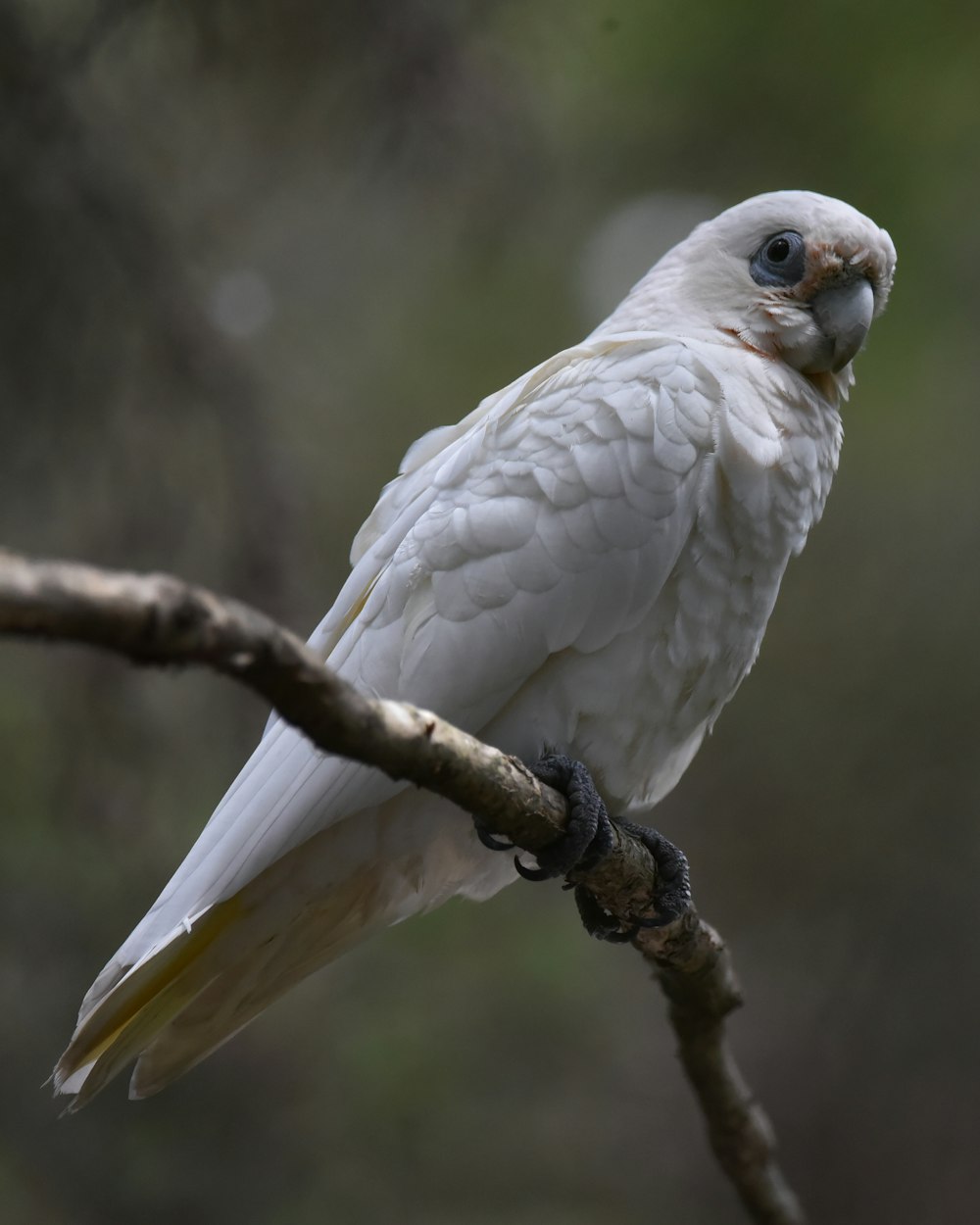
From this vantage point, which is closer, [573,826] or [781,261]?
[573,826]

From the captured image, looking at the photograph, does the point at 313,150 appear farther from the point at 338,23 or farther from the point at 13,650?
the point at 13,650

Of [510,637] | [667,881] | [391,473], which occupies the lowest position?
[391,473]

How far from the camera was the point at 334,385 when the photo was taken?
5988 millimetres

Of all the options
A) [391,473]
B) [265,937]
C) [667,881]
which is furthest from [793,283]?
[391,473]

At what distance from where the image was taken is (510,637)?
2029mm

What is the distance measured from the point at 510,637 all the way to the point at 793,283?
3.26 feet

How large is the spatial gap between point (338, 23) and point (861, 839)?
3.14 m

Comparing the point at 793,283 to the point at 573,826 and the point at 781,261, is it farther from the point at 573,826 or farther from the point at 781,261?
the point at 573,826

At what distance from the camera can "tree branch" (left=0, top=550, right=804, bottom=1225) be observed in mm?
938

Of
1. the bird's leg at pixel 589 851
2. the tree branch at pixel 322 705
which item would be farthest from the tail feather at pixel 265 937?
the tree branch at pixel 322 705

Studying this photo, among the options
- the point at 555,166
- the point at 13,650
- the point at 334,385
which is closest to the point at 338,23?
the point at 555,166

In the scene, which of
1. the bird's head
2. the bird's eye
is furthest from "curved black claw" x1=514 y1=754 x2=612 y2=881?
the bird's eye

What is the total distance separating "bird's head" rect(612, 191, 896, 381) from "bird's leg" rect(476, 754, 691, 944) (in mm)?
955

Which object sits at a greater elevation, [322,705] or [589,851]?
[322,705]
